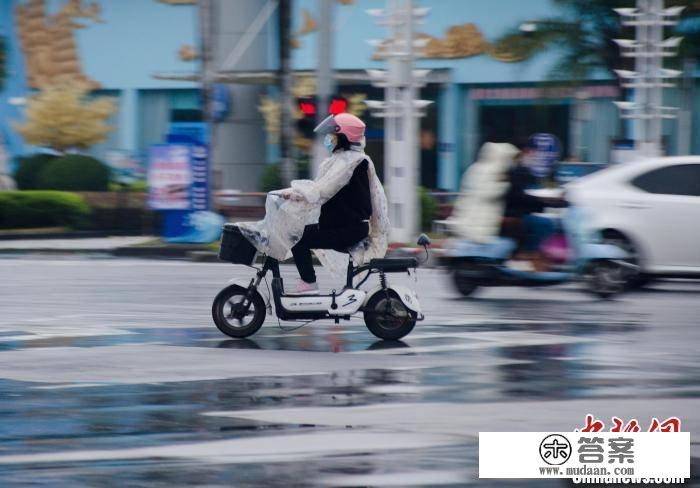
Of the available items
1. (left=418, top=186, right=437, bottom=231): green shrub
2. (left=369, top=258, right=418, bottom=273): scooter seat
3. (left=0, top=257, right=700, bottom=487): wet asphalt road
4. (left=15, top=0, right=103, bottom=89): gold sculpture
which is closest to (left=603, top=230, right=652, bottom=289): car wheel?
(left=0, top=257, right=700, bottom=487): wet asphalt road

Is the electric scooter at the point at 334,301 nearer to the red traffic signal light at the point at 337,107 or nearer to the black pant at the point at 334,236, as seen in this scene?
the black pant at the point at 334,236

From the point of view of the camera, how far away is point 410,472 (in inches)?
261

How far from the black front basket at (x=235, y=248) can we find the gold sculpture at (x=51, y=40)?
35.1m

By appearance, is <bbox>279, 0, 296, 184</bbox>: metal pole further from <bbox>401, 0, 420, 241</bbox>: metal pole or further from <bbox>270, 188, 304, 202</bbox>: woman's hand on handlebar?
<bbox>270, 188, 304, 202</bbox>: woman's hand on handlebar

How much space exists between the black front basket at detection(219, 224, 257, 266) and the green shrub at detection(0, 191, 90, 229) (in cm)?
2031

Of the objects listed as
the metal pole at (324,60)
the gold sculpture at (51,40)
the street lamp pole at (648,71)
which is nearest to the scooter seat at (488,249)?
the metal pole at (324,60)

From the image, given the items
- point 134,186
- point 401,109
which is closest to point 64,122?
point 134,186

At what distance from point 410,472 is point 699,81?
1314 inches

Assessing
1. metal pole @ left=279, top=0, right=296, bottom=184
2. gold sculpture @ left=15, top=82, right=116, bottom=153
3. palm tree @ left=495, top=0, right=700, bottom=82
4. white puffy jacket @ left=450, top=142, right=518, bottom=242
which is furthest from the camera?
gold sculpture @ left=15, top=82, right=116, bottom=153

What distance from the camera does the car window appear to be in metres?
17.3

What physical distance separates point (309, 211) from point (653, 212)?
22.6 ft

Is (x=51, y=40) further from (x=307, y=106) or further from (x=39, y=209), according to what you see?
(x=307, y=106)

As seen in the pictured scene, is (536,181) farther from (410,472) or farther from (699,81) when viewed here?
(699,81)

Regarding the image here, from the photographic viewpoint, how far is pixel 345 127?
454 inches
